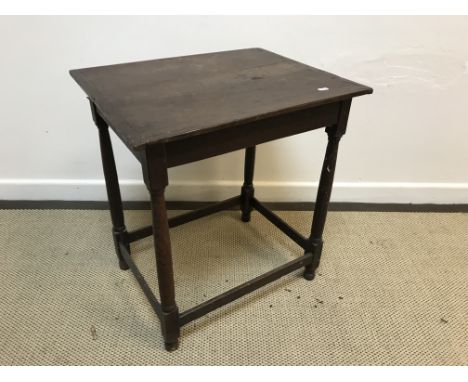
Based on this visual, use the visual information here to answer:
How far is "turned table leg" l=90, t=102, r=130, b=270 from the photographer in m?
1.08

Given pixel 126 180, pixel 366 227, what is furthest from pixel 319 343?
pixel 126 180

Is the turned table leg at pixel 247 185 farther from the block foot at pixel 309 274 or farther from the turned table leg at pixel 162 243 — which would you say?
the turned table leg at pixel 162 243

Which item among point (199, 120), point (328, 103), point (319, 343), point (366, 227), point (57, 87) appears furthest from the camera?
point (366, 227)

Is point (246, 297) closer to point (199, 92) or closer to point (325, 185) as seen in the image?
point (325, 185)

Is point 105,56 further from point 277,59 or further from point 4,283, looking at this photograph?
point 4,283

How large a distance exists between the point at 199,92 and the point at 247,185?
658 millimetres

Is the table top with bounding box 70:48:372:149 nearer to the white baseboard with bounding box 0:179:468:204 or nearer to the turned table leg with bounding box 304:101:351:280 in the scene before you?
the turned table leg with bounding box 304:101:351:280

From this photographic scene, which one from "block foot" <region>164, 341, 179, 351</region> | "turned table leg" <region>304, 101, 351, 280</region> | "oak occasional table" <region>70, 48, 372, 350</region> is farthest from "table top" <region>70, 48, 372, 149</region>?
"block foot" <region>164, 341, 179, 351</region>

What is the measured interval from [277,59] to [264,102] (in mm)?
369

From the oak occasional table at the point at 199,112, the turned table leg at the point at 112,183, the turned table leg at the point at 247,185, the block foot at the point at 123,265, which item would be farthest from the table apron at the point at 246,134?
the block foot at the point at 123,265

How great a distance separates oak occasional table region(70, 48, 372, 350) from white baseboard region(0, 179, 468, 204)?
0.45m

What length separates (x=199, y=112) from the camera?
85 centimetres

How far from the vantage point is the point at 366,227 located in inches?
64.7

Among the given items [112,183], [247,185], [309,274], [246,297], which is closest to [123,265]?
[112,183]
